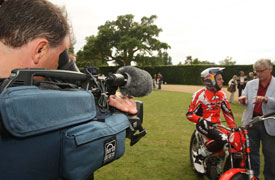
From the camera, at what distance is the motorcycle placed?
7.44 ft

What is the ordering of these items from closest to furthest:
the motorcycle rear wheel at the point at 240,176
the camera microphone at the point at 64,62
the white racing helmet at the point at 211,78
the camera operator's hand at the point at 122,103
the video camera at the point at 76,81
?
the video camera at the point at 76,81 < the camera microphone at the point at 64,62 < the camera operator's hand at the point at 122,103 < the motorcycle rear wheel at the point at 240,176 < the white racing helmet at the point at 211,78

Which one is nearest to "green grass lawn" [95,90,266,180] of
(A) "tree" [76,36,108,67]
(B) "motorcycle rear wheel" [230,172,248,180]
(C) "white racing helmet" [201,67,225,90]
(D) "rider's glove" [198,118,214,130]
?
(D) "rider's glove" [198,118,214,130]

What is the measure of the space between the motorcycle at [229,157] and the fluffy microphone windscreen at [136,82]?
176 cm

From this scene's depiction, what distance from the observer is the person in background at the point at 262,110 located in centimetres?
307

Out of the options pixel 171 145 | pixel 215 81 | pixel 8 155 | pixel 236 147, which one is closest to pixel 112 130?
pixel 8 155

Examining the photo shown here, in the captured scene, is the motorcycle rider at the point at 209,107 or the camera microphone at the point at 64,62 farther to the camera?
the motorcycle rider at the point at 209,107

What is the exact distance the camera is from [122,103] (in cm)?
108

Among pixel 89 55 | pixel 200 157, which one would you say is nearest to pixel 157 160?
pixel 200 157

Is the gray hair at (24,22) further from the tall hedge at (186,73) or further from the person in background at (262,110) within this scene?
the tall hedge at (186,73)

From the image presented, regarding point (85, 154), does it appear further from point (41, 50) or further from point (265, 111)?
point (265, 111)

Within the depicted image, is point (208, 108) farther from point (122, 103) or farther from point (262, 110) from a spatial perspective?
point (122, 103)

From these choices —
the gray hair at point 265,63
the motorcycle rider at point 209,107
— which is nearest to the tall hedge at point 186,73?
the gray hair at point 265,63

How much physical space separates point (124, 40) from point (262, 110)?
100 feet

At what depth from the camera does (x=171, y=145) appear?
16.7ft
